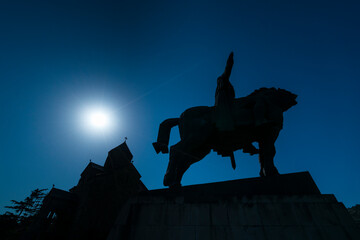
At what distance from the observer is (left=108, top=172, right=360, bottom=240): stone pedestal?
248cm

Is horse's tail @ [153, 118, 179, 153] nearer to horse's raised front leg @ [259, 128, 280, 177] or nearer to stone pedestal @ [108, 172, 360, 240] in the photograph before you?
stone pedestal @ [108, 172, 360, 240]

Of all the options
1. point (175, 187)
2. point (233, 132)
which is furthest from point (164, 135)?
point (233, 132)

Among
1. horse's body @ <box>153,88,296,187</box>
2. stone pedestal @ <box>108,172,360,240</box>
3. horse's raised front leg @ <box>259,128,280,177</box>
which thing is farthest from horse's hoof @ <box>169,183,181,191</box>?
horse's raised front leg @ <box>259,128,280,177</box>

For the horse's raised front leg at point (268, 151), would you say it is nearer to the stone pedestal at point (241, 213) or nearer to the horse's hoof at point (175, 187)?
the stone pedestal at point (241, 213)

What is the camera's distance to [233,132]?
14.6 feet

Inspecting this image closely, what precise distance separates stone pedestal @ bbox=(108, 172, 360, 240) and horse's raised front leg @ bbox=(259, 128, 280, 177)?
69 cm

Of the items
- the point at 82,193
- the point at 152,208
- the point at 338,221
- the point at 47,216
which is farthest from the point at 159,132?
the point at 82,193

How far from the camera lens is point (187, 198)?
10.5ft

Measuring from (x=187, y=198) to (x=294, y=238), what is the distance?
1.68 meters

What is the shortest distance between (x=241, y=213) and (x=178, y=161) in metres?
1.80

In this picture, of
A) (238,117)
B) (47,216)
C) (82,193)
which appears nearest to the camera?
(238,117)

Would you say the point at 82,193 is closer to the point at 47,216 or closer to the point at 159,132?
the point at 47,216

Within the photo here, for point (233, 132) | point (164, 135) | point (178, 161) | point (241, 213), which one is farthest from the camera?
point (164, 135)

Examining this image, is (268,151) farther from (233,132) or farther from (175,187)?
(175,187)
